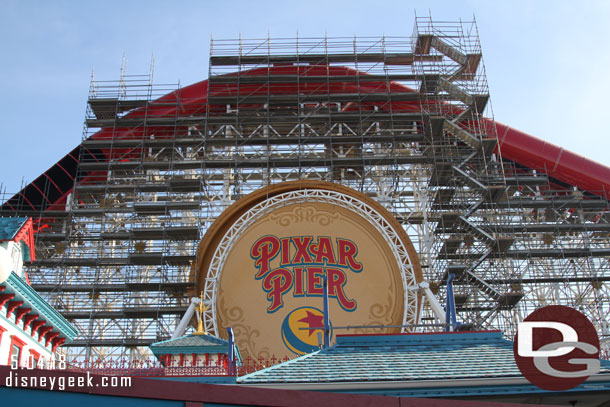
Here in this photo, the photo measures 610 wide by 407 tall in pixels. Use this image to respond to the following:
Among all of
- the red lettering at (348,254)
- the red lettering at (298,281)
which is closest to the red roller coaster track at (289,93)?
the red lettering at (348,254)

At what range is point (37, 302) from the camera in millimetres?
20734

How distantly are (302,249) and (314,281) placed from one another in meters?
1.61

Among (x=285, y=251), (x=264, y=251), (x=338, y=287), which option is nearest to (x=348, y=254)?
(x=338, y=287)

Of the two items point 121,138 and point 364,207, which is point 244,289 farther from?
point 121,138

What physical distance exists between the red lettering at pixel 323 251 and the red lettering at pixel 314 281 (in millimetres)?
448

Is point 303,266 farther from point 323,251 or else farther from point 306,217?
point 306,217

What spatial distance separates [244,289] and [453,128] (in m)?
14.0

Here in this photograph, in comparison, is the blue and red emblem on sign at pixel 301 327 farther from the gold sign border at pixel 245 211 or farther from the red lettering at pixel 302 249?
the gold sign border at pixel 245 211

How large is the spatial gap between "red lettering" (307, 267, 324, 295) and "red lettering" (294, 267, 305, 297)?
11.4 inches

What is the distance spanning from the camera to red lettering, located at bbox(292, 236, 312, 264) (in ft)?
92.2

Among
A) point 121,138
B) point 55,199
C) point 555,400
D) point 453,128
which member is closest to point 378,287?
point 453,128

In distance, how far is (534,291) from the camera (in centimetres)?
3934

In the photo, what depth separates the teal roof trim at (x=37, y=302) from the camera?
18978mm

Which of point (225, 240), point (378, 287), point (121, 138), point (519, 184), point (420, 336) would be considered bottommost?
point (420, 336)
